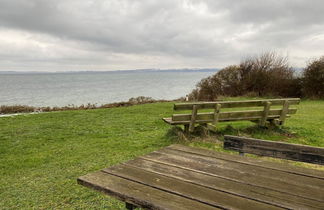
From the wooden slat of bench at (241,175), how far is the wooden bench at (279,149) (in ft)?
2.08

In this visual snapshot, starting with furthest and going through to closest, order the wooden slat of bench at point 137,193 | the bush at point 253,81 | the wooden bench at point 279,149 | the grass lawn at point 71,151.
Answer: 1. the bush at point 253,81
2. the grass lawn at point 71,151
3. the wooden bench at point 279,149
4. the wooden slat of bench at point 137,193

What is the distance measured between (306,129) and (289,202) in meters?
7.04

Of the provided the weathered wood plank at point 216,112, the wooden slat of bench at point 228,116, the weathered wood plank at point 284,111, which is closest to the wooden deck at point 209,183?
the wooden slat of bench at point 228,116

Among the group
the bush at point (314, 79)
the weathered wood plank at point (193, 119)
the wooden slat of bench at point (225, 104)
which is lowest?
the weathered wood plank at point (193, 119)

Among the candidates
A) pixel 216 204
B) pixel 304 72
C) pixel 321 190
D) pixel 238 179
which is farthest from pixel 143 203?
pixel 304 72

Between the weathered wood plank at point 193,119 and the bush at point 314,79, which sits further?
the bush at point 314,79

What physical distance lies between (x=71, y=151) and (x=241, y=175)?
A: 5.21 metres

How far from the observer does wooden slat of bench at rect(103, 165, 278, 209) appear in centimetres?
151

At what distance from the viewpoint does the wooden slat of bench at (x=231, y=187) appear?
60.8 inches

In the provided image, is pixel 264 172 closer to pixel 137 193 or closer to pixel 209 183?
pixel 209 183

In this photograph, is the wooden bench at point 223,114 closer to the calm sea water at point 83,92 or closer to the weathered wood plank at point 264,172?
the weathered wood plank at point 264,172

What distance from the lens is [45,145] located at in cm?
685

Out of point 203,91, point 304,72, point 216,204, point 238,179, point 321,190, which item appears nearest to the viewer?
point 216,204

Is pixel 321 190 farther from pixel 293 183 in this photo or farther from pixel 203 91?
pixel 203 91
